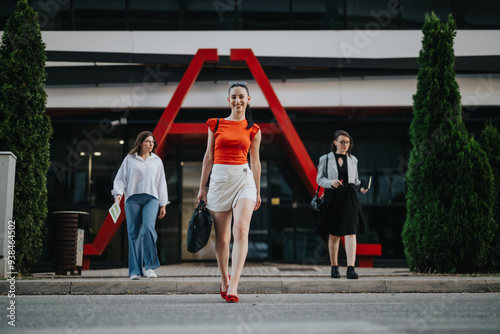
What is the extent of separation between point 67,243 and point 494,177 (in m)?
7.21

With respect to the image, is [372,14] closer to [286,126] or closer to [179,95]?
[286,126]

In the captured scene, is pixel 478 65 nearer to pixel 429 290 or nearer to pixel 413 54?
pixel 413 54

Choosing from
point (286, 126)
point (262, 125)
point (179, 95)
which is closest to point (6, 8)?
point (179, 95)

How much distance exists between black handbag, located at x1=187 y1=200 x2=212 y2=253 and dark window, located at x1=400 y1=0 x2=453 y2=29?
9450 millimetres

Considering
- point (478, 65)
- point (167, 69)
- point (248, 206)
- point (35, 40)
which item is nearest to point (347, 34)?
point (478, 65)

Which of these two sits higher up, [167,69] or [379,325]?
[167,69]

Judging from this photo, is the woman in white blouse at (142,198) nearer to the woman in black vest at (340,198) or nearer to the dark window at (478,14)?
the woman in black vest at (340,198)

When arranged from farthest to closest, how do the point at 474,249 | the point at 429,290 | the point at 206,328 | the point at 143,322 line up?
1. the point at 474,249
2. the point at 429,290
3. the point at 143,322
4. the point at 206,328

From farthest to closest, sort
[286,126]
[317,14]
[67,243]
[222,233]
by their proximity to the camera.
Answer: [317,14] < [286,126] < [67,243] < [222,233]

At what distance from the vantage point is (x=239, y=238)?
5008 millimetres

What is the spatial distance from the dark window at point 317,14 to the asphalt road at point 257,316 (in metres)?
8.81

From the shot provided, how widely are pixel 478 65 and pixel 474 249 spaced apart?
5524 mm

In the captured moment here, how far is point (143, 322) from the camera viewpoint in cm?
371

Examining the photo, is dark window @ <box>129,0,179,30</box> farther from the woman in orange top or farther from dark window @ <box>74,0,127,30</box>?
the woman in orange top
